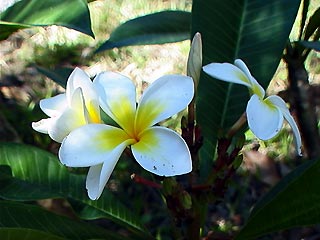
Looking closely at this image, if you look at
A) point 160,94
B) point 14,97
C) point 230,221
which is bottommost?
point 160,94

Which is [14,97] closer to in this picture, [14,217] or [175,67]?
[175,67]

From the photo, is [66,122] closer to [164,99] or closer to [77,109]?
[77,109]

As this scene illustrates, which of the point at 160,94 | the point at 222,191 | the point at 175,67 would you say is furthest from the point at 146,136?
the point at 175,67

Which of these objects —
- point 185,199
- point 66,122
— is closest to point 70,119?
point 66,122

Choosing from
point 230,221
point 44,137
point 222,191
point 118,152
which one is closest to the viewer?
point 118,152

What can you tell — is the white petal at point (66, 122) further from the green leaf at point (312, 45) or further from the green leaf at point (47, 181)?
the green leaf at point (312, 45)

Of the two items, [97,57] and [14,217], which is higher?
[97,57]

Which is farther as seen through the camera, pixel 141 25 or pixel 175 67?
pixel 175 67
